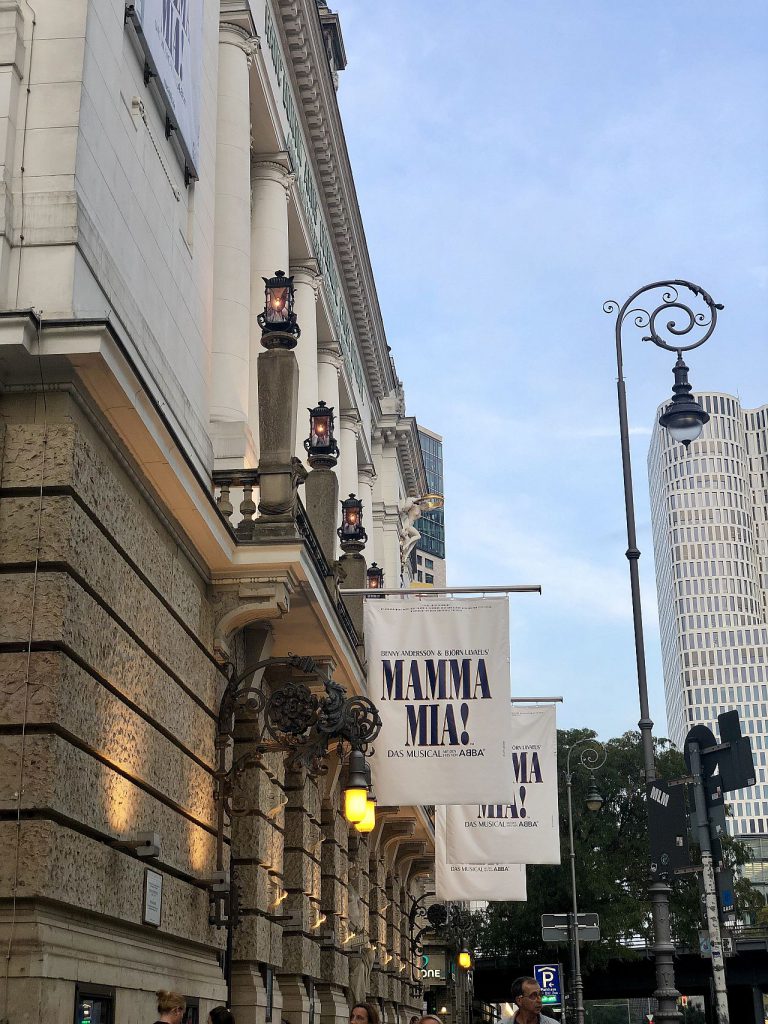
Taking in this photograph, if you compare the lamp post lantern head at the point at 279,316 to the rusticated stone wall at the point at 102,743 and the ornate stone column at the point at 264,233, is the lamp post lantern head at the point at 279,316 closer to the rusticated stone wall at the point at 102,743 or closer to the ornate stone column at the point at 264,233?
the rusticated stone wall at the point at 102,743

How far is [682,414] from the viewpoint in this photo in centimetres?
1933

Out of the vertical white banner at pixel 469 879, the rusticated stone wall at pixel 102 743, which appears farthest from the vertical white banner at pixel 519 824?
the rusticated stone wall at pixel 102 743

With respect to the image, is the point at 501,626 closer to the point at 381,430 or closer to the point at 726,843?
the point at 381,430

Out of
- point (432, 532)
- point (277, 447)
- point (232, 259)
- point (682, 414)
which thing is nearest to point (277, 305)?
point (277, 447)

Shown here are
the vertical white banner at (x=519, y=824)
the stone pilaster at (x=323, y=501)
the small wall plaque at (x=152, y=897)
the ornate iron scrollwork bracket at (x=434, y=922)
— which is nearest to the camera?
the small wall plaque at (x=152, y=897)

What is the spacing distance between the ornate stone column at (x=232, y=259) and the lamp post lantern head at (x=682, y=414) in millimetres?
6029

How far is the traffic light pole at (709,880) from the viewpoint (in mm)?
13852

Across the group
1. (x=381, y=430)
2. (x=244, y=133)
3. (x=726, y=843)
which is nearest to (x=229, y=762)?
(x=244, y=133)

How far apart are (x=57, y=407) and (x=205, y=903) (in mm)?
5891

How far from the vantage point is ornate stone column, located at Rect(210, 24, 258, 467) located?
17.4 metres

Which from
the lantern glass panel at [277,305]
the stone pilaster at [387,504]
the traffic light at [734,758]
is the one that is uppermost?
the stone pilaster at [387,504]

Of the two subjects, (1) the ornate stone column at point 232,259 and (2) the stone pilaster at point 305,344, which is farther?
(2) the stone pilaster at point 305,344

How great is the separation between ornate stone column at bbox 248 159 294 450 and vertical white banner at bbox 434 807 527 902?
874 cm

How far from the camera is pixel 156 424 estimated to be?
1160 centimetres
